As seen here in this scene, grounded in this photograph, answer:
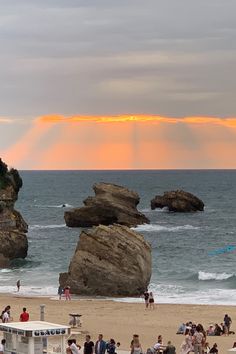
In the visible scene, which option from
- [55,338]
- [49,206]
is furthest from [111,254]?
[49,206]

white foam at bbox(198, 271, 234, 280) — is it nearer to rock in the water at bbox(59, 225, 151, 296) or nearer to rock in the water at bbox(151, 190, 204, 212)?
rock in the water at bbox(59, 225, 151, 296)

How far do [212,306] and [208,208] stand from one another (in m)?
119

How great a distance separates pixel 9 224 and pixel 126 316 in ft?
121

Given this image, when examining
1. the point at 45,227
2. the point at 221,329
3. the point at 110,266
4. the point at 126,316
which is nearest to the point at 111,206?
the point at 45,227

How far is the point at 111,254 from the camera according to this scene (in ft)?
Answer: 192

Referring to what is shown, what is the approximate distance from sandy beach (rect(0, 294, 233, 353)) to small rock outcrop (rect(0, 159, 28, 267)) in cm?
2057

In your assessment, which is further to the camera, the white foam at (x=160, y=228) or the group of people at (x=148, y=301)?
the white foam at (x=160, y=228)

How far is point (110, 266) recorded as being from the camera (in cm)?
5825

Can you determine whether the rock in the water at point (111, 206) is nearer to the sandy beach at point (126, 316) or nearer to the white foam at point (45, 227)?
the white foam at point (45, 227)

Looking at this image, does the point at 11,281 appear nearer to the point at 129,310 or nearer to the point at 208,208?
the point at 129,310

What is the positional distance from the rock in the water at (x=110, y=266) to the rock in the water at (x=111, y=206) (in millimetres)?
51988

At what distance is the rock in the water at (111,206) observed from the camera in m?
112

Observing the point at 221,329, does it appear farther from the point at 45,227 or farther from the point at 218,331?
the point at 45,227

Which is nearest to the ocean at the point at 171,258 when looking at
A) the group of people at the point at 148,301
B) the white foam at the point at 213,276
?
the white foam at the point at 213,276
